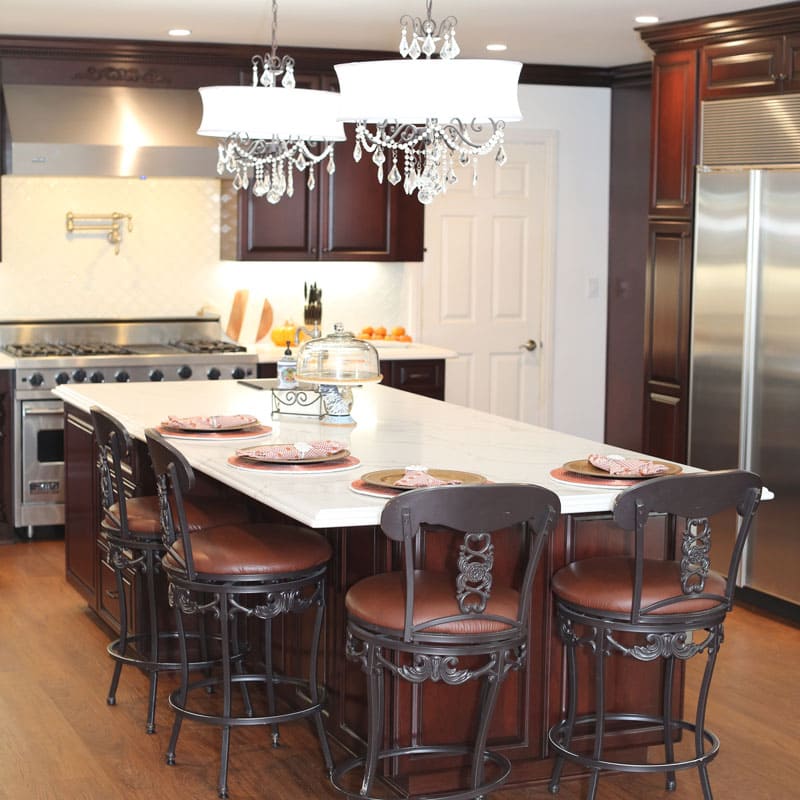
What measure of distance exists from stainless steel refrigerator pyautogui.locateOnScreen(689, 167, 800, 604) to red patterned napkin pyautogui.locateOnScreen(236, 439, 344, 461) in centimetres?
229

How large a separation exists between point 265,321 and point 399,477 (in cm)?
394

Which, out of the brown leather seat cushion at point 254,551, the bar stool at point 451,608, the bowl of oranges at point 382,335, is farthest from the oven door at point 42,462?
the bar stool at point 451,608

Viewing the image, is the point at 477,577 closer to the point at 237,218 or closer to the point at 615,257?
the point at 237,218

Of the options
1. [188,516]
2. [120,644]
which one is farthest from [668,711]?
[120,644]

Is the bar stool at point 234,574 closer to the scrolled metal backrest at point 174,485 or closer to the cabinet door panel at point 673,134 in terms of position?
the scrolled metal backrest at point 174,485

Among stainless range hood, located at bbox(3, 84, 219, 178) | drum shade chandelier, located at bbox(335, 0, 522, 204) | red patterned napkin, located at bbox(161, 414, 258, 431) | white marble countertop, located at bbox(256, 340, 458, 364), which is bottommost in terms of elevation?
red patterned napkin, located at bbox(161, 414, 258, 431)

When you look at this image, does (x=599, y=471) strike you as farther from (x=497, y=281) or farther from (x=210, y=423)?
(x=497, y=281)

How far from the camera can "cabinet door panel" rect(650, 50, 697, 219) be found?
604cm

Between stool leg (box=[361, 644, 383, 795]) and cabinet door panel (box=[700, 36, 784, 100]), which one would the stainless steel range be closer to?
cabinet door panel (box=[700, 36, 784, 100])

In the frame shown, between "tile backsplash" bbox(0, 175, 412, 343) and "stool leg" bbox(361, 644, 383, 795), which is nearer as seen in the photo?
"stool leg" bbox(361, 644, 383, 795)

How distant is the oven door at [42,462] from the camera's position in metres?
6.48

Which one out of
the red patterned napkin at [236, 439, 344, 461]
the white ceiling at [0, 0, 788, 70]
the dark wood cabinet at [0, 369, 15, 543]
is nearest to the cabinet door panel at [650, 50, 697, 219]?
the white ceiling at [0, 0, 788, 70]

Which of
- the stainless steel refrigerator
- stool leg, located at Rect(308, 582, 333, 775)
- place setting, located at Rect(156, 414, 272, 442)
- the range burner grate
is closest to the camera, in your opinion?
stool leg, located at Rect(308, 582, 333, 775)

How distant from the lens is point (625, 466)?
3643 mm
